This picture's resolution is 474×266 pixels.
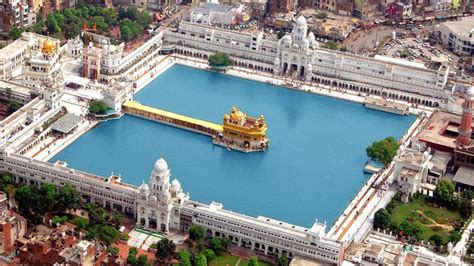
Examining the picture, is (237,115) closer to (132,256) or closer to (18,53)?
(132,256)

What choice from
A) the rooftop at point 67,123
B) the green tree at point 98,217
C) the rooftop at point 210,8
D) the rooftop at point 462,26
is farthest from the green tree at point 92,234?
the rooftop at point 462,26

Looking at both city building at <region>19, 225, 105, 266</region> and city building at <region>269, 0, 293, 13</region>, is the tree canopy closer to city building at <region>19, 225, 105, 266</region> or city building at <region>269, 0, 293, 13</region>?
city building at <region>269, 0, 293, 13</region>

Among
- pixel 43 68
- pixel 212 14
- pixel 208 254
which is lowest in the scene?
pixel 208 254

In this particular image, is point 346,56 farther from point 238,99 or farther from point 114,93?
point 114,93

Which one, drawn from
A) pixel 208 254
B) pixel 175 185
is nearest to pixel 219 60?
pixel 175 185

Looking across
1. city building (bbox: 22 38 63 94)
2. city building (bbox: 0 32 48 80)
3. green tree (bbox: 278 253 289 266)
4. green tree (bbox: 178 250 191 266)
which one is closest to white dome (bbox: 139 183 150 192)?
green tree (bbox: 178 250 191 266)

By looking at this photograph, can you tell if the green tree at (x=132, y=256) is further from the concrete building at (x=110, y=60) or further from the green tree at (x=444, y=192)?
the concrete building at (x=110, y=60)
